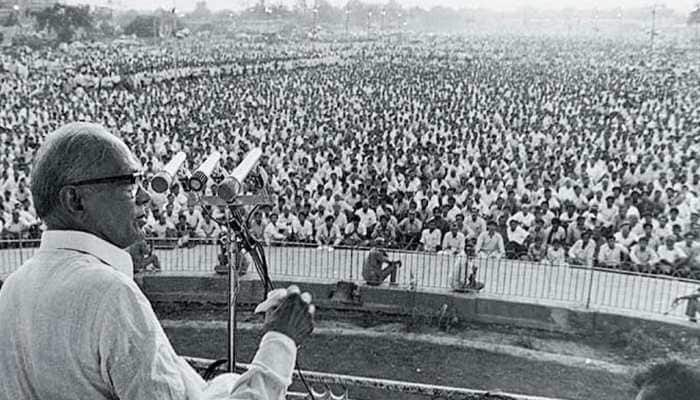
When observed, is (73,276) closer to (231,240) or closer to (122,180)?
(122,180)

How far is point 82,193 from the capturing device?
139 centimetres

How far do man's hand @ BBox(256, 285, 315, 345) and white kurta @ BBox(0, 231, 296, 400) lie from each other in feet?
0.07

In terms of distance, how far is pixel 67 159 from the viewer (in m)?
1.37

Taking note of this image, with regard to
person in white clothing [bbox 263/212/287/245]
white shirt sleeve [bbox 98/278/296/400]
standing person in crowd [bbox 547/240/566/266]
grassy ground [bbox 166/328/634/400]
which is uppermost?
white shirt sleeve [bbox 98/278/296/400]

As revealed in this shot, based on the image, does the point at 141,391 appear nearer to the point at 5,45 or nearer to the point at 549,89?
the point at 549,89

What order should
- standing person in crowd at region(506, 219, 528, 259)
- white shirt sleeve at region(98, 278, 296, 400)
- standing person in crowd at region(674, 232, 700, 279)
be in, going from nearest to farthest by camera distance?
white shirt sleeve at region(98, 278, 296, 400) < standing person in crowd at region(674, 232, 700, 279) < standing person in crowd at region(506, 219, 528, 259)

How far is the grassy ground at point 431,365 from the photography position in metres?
6.83

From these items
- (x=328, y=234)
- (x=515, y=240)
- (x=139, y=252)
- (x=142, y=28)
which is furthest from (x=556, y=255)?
(x=142, y=28)

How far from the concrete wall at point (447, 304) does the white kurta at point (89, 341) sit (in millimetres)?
7290

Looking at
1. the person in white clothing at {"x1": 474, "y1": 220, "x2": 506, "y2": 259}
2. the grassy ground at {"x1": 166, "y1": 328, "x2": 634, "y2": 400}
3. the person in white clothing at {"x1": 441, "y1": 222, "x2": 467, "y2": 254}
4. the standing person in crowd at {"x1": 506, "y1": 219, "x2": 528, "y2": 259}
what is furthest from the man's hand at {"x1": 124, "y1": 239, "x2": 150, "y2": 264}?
the standing person in crowd at {"x1": 506, "y1": 219, "x2": 528, "y2": 259}

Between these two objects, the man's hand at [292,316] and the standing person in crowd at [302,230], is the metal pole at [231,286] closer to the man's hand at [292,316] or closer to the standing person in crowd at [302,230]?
the man's hand at [292,316]

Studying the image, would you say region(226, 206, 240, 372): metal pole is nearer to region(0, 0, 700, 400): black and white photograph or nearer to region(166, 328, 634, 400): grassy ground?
region(0, 0, 700, 400): black and white photograph

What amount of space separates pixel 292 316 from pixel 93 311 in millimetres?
385

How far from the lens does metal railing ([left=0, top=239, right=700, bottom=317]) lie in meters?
8.62
